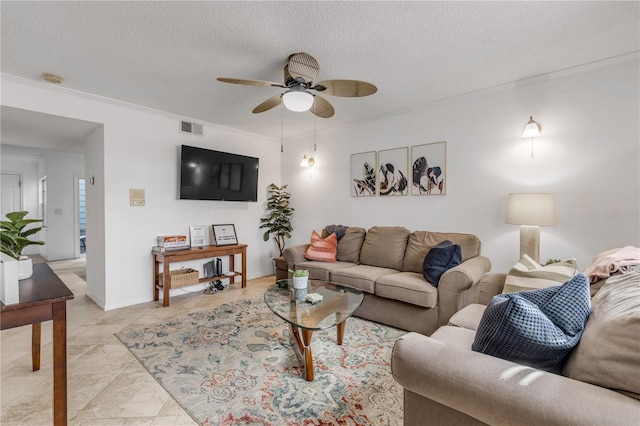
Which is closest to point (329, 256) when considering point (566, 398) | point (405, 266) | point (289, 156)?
point (405, 266)

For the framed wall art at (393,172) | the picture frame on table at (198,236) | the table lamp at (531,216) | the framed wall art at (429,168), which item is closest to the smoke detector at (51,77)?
the picture frame on table at (198,236)

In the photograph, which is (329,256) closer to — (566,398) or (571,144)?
(571,144)

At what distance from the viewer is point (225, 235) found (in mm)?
4461

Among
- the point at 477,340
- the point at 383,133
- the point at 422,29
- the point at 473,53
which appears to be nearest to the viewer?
the point at 477,340

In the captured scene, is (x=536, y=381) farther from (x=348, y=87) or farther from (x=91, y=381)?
(x=91, y=381)

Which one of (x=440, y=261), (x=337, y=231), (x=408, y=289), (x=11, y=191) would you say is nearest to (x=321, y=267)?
(x=337, y=231)

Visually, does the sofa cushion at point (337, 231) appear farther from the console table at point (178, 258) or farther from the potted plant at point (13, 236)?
the potted plant at point (13, 236)

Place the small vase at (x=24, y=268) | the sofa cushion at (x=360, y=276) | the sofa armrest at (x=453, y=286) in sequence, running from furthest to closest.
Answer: the sofa cushion at (x=360, y=276)
the sofa armrest at (x=453, y=286)
the small vase at (x=24, y=268)

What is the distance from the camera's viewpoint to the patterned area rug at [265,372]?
5.53 ft

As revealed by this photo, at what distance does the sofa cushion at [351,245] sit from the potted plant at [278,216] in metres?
1.41

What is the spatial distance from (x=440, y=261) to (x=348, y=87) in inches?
68.8

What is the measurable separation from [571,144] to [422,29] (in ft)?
6.14

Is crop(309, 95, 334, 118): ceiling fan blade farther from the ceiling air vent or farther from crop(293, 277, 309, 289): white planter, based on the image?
the ceiling air vent

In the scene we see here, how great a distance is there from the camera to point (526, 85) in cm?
294
